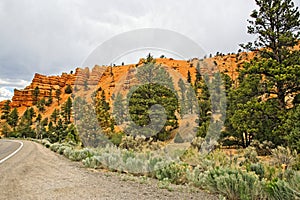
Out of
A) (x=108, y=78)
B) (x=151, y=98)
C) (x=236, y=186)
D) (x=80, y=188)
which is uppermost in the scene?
(x=108, y=78)

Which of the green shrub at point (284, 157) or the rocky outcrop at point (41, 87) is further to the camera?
the rocky outcrop at point (41, 87)

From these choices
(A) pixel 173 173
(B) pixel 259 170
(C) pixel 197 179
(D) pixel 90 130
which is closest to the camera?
(C) pixel 197 179

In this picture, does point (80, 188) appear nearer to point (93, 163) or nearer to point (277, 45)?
point (93, 163)

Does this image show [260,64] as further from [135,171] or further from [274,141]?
[135,171]

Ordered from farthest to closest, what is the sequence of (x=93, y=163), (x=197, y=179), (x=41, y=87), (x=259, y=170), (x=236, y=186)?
(x=41, y=87), (x=93, y=163), (x=259, y=170), (x=197, y=179), (x=236, y=186)

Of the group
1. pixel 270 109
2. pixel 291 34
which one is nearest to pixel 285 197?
pixel 270 109

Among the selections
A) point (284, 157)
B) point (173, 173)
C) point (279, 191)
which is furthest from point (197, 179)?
point (284, 157)

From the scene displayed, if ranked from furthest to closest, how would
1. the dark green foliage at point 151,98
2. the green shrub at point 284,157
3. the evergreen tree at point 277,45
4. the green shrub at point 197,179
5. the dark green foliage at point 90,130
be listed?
1. the dark green foliage at point 90,130
2. the dark green foliage at point 151,98
3. the evergreen tree at point 277,45
4. the green shrub at point 284,157
5. the green shrub at point 197,179

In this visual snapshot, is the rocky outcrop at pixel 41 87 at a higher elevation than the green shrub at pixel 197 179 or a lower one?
higher

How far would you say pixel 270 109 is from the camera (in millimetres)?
15430

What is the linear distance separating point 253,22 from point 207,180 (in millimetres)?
15025

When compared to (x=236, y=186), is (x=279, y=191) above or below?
above

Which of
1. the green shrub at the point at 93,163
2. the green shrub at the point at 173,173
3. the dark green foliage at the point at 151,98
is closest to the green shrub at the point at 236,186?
the green shrub at the point at 173,173

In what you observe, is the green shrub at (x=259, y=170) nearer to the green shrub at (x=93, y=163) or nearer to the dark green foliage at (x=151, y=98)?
the green shrub at (x=93, y=163)
